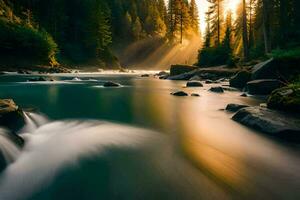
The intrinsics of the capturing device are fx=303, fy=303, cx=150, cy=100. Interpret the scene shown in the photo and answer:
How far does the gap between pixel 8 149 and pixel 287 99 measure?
7.91m

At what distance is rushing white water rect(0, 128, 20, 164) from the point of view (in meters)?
5.89

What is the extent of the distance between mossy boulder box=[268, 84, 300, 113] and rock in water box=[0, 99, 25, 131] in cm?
775

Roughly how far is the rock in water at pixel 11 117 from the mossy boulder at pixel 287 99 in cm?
775

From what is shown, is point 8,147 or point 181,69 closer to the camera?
point 8,147

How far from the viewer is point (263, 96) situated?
1786 centimetres

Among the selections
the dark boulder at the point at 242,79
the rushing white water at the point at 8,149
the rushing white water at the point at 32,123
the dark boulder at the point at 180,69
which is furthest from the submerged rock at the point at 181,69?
the rushing white water at the point at 8,149

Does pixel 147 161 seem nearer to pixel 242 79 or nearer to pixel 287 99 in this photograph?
pixel 287 99

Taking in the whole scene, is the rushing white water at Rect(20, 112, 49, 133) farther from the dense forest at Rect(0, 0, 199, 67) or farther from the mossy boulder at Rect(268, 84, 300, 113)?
the dense forest at Rect(0, 0, 199, 67)

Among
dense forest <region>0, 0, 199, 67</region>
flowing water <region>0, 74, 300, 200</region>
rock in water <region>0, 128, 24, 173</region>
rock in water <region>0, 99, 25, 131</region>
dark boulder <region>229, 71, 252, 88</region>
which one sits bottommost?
flowing water <region>0, 74, 300, 200</region>

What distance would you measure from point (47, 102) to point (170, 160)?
10.7m

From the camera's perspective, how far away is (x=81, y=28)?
235 feet

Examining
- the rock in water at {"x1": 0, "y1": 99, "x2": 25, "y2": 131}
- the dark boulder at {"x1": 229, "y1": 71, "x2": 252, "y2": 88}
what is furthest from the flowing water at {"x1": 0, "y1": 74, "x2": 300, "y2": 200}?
the dark boulder at {"x1": 229, "y1": 71, "x2": 252, "y2": 88}

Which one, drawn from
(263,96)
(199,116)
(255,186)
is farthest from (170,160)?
(263,96)

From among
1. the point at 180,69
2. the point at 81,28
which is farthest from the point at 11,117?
the point at 81,28
